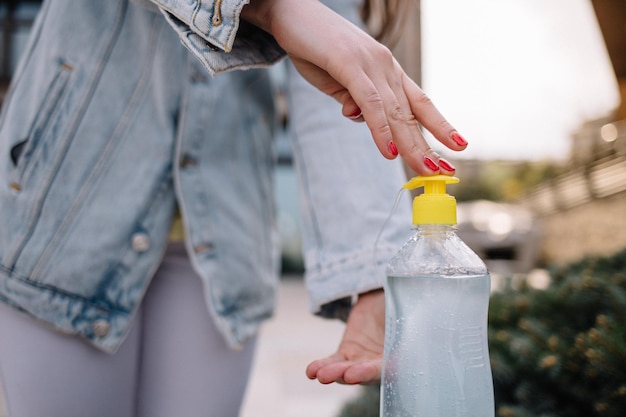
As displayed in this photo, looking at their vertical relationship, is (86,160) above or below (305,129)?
below

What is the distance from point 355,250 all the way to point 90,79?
0.71 metres

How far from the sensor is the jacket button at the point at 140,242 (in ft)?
4.74

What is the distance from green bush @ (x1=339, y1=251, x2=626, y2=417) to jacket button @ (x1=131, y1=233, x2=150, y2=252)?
4.58ft

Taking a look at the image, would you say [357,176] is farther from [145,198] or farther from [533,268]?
[533,268]

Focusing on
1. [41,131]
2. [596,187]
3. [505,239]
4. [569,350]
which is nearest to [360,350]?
[41,131]

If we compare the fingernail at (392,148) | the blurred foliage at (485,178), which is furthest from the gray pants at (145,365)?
the blurred foliage at (485,178)

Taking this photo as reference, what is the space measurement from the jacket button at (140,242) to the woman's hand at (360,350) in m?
0.51

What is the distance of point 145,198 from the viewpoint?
4.80 feet

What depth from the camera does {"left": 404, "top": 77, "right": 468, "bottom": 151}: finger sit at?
0.97m

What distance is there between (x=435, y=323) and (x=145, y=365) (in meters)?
0.74

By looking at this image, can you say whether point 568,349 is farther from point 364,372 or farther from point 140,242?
point 140,242

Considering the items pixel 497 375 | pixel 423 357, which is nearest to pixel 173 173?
pixel 423 357

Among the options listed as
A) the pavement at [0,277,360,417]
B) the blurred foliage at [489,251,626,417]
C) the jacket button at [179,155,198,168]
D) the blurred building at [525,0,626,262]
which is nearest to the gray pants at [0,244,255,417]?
the jacket button at [179,155,198,168]

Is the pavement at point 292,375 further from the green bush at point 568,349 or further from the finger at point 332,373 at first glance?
the finger at point 332,373
